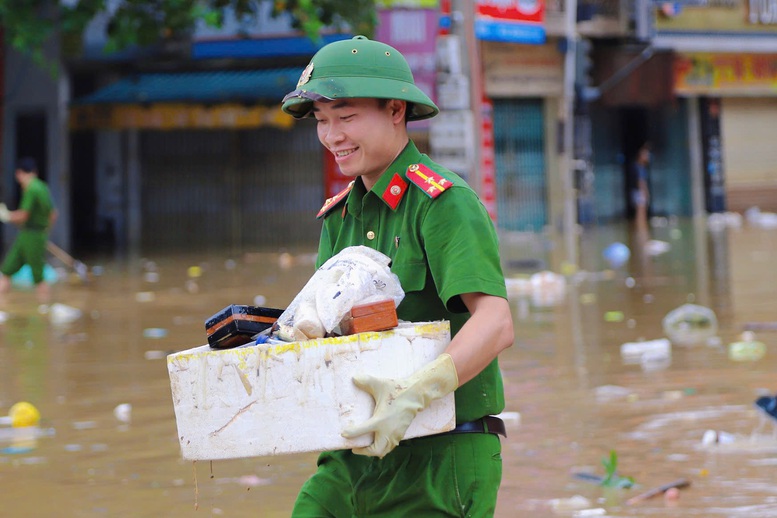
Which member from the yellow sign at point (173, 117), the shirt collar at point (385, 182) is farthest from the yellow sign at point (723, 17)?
the shirt collar at point (385, 182)

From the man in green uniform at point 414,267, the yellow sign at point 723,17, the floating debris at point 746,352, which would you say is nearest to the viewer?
the man in green uniform at point 414,267

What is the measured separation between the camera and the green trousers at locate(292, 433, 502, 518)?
246 cm

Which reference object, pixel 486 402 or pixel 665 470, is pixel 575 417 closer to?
pixel 665 470

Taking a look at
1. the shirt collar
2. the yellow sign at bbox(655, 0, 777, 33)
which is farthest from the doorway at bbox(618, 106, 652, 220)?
the shirt collar

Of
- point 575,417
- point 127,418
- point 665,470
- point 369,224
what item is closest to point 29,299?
point 127,418

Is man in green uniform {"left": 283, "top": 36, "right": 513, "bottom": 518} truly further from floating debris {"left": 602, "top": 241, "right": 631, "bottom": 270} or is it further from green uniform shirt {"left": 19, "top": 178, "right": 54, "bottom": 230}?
floating debris {"left": 602, "top": 241, "right": 631, "bottom": 270}

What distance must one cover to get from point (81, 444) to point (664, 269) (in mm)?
9822

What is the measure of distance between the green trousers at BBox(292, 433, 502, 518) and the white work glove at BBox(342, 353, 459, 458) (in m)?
0.26

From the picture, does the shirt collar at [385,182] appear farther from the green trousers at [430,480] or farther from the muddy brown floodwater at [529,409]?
the muddy brown floodwater at [529,409]

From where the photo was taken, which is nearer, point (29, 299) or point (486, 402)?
point (486, 402)

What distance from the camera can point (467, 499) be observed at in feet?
8.11

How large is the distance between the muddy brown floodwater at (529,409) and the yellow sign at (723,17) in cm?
1541

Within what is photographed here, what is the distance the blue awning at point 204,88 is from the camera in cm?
2142

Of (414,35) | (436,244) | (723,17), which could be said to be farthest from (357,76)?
(723,17)
